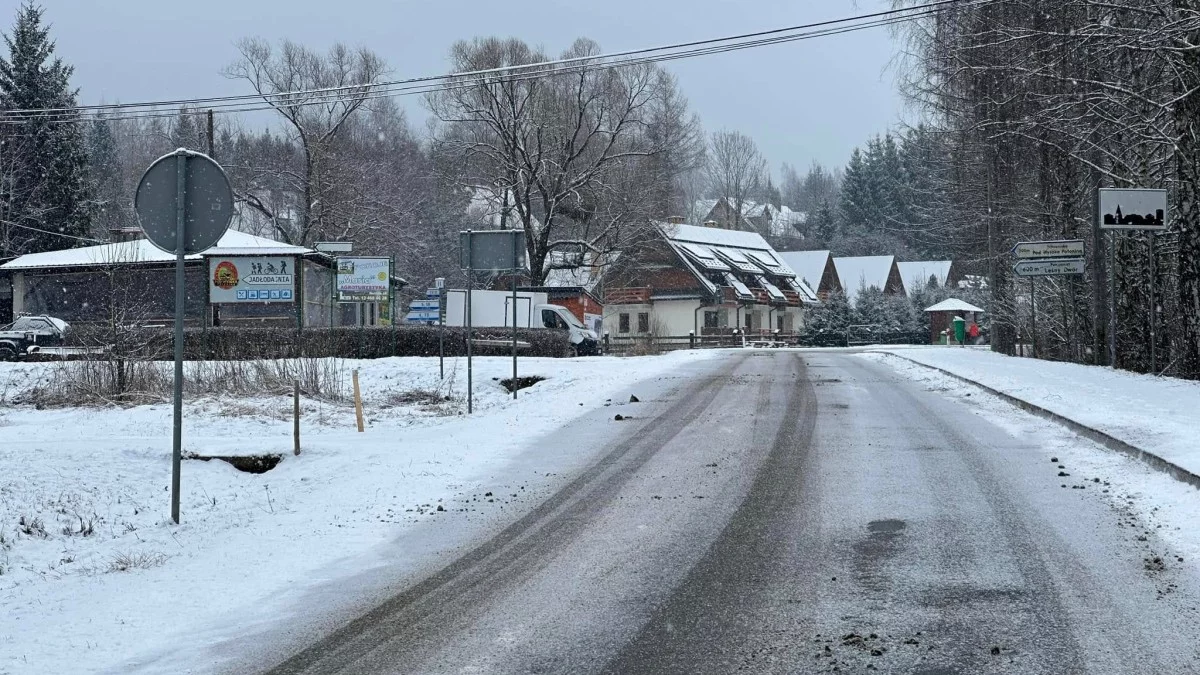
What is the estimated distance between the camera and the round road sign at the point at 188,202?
28.6 ft

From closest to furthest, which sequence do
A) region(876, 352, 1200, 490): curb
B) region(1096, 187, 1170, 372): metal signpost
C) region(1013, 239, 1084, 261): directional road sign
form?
region(876, 352, 1200, 490): curb < region(1096, 187, 1170, 372): metal signpost < region(1013, 239, 1084, 261): directional road sign

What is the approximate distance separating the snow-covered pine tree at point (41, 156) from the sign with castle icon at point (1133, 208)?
159 feet

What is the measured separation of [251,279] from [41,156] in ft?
79.9

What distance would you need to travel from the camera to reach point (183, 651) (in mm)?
5535

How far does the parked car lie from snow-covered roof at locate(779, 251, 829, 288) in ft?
202

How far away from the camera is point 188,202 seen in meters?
8.76

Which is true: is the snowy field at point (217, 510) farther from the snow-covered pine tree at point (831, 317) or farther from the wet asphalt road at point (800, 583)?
the snow-covered pine tree at point (831, 317)

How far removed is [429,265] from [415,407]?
53.8 meters

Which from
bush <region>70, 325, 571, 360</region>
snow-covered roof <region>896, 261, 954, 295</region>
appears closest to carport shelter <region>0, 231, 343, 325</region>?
bush <region>70, 325, 571, 360</region>

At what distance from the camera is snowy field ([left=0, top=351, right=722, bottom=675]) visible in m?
6.08

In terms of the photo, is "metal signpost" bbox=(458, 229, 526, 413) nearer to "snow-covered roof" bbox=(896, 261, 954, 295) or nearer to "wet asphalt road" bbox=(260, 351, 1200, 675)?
"wet asphalt road" bbox=(260, 351, 1200, 675)

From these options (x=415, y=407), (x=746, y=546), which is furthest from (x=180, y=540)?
(x=415, y=407)

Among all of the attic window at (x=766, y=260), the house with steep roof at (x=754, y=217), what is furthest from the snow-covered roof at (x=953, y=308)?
the house with steep roof at (x=754, y=217)

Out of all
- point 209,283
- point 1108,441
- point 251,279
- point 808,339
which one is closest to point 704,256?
point 808,339
